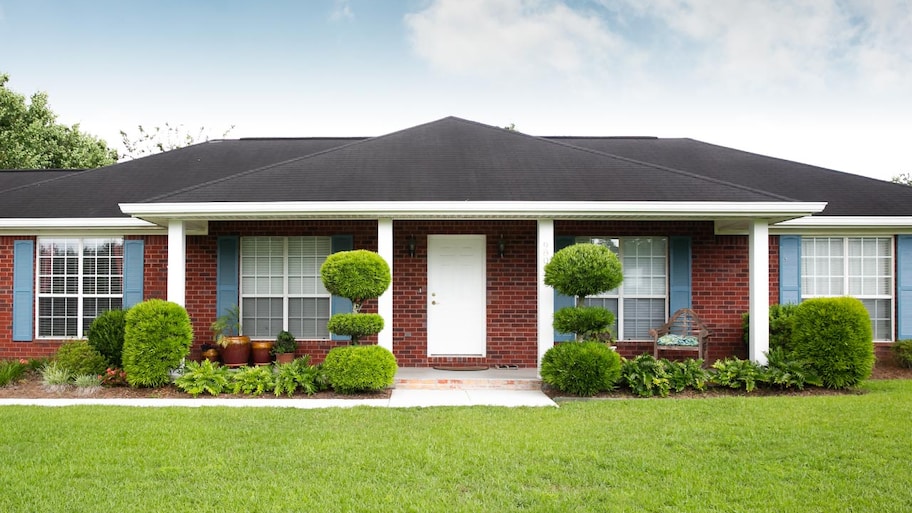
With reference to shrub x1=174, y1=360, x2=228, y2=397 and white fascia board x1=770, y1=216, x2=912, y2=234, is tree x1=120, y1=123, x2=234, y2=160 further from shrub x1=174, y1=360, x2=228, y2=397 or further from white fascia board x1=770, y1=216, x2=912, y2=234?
white fascia board x1=770, y1=216, x2=912, y2=234

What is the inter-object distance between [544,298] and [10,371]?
793cm

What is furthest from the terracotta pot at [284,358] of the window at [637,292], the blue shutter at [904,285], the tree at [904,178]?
the tree at [904,178]

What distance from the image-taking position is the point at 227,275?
1090cm

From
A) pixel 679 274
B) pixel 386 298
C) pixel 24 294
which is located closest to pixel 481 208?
pixel 386 298

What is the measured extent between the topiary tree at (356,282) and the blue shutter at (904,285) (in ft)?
29.1

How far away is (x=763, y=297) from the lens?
9508 millimetres

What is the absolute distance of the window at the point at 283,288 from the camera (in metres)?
11.0

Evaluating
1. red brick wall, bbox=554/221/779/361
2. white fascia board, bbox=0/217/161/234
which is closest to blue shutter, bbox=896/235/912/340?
red brick wall, bbox=554/221/779/361

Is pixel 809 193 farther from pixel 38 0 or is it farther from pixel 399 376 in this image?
pixel 38 0

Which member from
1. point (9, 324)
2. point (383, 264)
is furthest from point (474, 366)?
point (9, 324)

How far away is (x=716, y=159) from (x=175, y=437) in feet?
37.8

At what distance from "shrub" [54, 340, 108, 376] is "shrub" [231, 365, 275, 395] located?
2.27 meters

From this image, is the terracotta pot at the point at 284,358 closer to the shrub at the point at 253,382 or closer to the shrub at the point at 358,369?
the shrub at the point at 253,382

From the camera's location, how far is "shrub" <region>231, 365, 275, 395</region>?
28.5 feet
